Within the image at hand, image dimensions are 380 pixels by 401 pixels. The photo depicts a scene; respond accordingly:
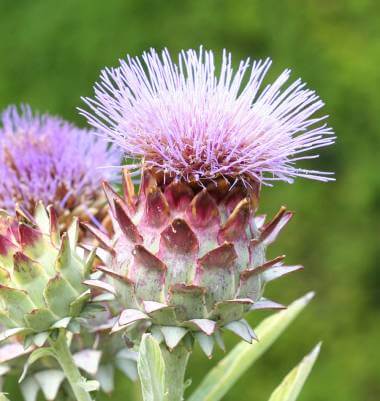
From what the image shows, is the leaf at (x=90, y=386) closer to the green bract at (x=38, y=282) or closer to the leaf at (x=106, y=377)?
the green bract at (x=38, y=282)

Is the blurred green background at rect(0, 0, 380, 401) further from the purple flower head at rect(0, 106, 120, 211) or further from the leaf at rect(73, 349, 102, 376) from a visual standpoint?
the leaf at rect(73, 349, 102, 376)

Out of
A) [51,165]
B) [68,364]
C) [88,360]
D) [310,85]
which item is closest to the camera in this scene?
[68,364]

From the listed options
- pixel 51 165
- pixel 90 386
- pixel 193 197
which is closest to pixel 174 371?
pixel 90 386

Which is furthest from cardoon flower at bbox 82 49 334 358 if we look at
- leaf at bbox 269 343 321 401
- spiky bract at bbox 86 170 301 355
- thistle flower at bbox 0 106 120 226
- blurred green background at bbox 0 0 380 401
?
blurred green background at bbox 0 0 380 401

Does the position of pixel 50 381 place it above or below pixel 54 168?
below

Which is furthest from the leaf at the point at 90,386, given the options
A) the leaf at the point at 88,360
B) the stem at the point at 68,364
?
the leaf at the point at 88,360

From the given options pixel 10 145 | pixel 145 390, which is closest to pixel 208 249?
pixel 145 390

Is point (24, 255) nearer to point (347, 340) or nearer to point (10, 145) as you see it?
point (10, 145)

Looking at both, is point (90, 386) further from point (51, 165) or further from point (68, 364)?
point (51, 165)
